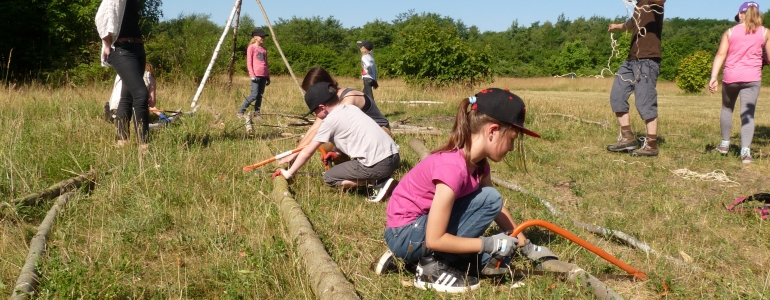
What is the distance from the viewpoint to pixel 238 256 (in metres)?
3.36

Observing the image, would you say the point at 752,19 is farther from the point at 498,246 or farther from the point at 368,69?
the point at 368,69

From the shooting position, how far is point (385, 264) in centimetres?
329

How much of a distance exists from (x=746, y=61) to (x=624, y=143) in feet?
5.10

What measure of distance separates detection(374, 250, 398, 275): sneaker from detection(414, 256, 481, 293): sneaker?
0.84ft

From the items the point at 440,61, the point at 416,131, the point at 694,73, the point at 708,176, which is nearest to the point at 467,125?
the point at 708,176

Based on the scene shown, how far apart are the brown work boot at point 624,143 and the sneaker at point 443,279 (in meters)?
4.89

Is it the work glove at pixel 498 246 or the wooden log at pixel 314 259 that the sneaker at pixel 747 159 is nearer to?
the work glove at pixel 498 246

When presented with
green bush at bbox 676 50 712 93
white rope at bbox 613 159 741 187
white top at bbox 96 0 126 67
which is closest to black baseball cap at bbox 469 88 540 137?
white rope at bbox 613 159 741 187

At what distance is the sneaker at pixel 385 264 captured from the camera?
3279mm

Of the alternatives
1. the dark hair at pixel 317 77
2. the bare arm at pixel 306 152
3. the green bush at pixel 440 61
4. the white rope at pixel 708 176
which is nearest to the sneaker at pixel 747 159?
the white rope at pixel 708 176

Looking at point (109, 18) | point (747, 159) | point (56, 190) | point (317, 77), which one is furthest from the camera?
point (747, 159)

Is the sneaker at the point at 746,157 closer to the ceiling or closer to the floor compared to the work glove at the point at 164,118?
closer to the floor

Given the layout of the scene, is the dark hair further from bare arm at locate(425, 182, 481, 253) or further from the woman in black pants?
bare arm at locate(425, 182, 481, 253)

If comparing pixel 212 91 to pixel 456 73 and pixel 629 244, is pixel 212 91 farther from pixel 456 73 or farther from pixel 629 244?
pixel 629 244
